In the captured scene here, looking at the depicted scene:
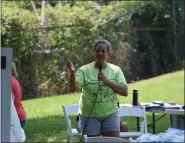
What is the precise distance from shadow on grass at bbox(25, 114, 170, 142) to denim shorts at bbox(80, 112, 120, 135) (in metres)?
3.39

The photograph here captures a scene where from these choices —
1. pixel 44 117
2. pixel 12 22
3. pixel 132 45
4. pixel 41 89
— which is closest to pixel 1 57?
pixel 44 117

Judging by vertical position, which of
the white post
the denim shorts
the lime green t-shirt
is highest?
the white post

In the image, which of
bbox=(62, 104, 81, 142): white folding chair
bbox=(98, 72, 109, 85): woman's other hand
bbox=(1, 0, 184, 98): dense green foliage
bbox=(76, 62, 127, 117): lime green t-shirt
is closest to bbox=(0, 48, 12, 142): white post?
bbox=(98, 72, 109, 85): woman's other hand

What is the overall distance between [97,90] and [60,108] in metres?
7.63

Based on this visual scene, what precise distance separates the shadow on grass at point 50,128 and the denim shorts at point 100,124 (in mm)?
3390

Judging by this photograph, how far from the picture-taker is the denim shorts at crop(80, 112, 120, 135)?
14.9 ft

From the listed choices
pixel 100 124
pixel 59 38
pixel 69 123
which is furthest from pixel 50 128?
pixel 59 38

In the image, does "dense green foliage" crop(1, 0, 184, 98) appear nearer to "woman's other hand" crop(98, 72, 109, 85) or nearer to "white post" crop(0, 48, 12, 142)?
"woman's other hand" crop(98, 72, 109, 85)

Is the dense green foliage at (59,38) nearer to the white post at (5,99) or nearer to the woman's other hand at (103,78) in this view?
the woman's other hand at (103,78)

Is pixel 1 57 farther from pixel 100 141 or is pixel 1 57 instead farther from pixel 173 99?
pixel 173 99

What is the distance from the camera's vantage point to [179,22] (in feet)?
61.3

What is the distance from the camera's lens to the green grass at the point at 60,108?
852cm

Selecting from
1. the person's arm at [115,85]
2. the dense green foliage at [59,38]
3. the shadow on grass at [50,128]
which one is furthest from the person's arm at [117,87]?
the dense green foliage at [59,38]

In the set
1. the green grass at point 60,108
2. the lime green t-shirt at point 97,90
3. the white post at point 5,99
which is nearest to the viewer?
the white post at point 5,99
